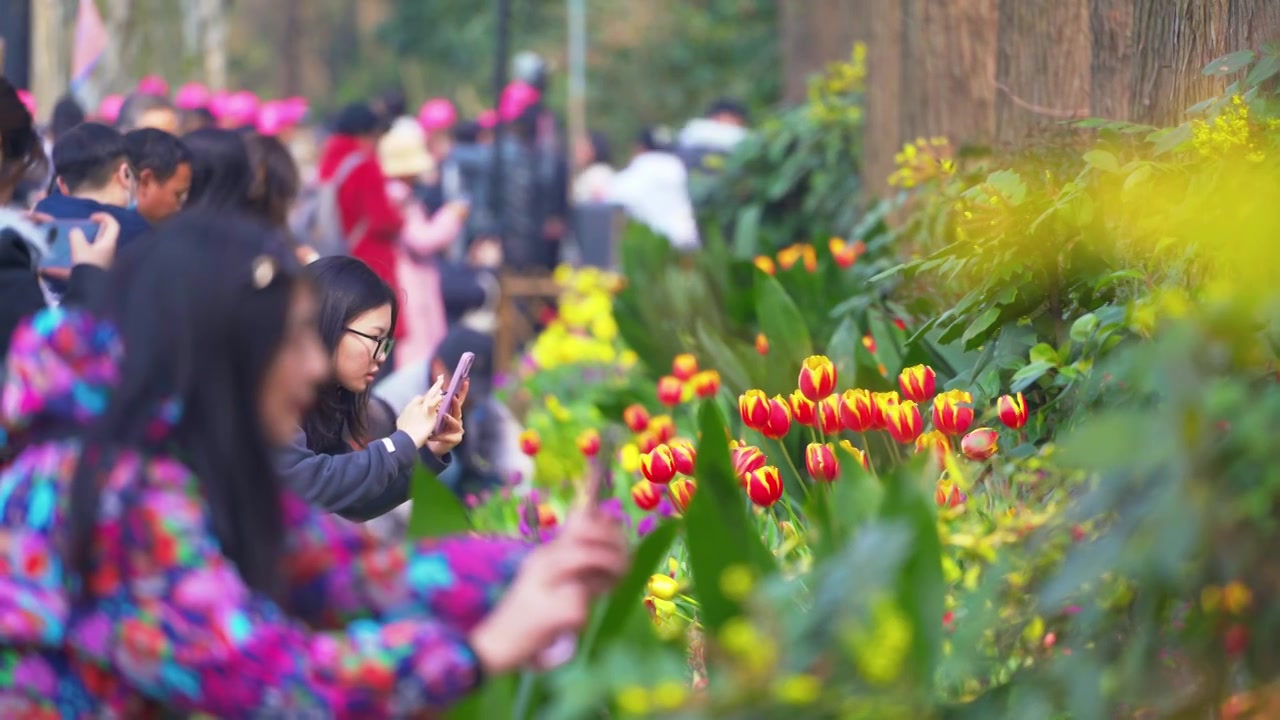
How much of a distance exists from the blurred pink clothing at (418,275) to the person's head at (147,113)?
181cm

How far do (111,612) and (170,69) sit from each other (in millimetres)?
16338

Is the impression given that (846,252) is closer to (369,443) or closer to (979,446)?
(369,443)

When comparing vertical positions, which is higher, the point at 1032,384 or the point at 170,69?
the point at 1032,384

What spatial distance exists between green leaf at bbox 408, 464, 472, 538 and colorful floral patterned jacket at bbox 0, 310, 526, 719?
0.46 m

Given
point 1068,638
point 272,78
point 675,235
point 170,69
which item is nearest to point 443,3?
point 272,78

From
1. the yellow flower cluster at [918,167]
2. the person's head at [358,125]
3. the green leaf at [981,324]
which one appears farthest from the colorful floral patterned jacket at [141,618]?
the person's head at [358,125]

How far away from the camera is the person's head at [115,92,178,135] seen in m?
6.68

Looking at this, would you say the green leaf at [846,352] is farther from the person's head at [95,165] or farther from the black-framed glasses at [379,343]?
the person's head at [95,165]

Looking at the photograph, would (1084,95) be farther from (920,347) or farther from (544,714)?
(544,714)

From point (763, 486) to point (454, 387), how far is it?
0.68 m

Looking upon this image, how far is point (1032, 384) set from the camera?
350 cm

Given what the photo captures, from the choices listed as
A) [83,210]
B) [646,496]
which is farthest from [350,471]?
[83,210]

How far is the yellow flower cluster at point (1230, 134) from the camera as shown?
3.04 metres

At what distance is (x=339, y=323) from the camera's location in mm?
3590
